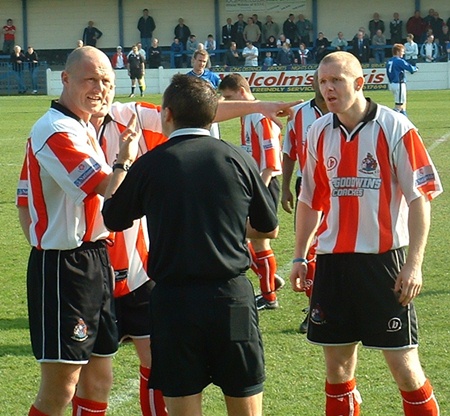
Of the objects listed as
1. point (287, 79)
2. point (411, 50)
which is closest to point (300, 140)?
point (287, 79)

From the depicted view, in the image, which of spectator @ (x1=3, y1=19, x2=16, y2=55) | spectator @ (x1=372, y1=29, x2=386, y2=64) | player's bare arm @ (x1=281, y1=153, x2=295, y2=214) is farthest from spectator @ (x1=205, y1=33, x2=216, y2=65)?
player's bare arm @ (x1=281, y1=153, x2=295, y2=214)

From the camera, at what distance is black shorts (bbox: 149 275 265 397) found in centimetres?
380

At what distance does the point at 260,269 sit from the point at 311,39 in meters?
40.5

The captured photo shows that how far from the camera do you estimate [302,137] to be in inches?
288

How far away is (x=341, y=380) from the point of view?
4.67 metres

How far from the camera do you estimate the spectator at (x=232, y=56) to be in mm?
40812

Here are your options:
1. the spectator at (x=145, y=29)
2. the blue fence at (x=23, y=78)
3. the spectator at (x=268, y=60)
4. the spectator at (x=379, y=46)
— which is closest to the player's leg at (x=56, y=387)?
the spectator at (x=268, y=60)

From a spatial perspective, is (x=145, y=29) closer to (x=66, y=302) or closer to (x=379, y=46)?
(x=379, y=46)

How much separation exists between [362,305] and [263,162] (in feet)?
11.1

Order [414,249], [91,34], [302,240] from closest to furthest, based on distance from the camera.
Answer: [414,249]
[302,240]
[91,34]

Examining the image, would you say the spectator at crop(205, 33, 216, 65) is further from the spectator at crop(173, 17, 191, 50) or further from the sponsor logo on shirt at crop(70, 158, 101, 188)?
the sponsor logo on shirt at crop(70, 158, 101, 188)

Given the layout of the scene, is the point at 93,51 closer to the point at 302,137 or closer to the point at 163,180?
the point at 163,180

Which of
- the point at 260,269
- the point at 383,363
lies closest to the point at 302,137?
the point at 260,269

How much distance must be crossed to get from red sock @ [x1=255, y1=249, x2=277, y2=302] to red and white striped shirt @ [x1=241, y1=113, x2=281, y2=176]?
2.25 ft
